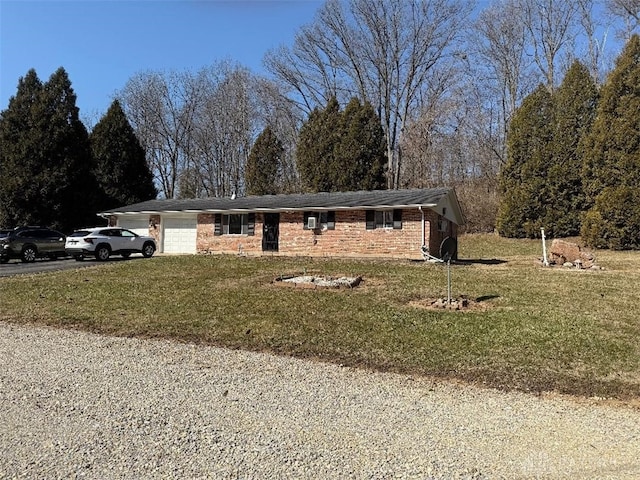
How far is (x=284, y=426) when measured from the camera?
154 inches

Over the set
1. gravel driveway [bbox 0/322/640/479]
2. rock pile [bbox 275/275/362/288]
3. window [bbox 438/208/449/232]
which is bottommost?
gravel driveway [bbox 0/322/640/479]

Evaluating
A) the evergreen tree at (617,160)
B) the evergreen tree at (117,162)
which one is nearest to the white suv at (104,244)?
the evergreen tree at (117,162)

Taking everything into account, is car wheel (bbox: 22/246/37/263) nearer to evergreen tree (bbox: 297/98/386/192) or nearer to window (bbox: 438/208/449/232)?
evergreen tree (bbox: 297/98/386/192)

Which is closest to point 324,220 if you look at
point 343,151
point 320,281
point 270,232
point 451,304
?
point 270,232

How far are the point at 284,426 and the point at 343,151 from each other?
28.9m

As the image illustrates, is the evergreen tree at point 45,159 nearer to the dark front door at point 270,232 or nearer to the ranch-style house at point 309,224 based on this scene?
the ranch-style house at point 309,224

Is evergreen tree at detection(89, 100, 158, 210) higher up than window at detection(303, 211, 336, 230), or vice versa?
evergreen tree at detection(89, 100, 158, 210)

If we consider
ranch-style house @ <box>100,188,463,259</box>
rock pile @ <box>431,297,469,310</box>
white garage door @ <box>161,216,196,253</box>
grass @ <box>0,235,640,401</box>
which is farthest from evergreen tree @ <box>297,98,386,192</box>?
rock pile @ <box>431,297,469,310</box>

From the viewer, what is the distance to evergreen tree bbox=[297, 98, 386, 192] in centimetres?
3156

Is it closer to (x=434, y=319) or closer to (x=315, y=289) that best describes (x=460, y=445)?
(x=434, y=319)

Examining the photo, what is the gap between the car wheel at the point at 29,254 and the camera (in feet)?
66.9

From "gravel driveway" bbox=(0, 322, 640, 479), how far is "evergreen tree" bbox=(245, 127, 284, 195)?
29.7 meters

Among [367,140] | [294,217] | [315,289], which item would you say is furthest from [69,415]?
[367,140]

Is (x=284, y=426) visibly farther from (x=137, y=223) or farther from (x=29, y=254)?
(x=137, y=223)
